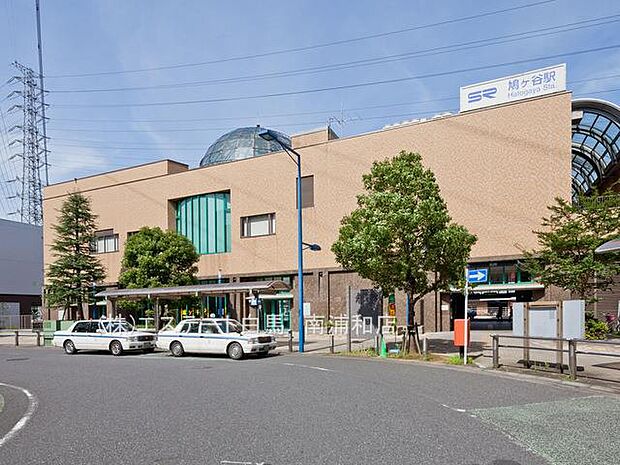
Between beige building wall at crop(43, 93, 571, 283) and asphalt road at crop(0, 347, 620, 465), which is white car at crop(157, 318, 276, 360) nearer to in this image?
asphalt road at crop(0, 347, 620, 465)

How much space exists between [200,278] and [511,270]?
22.9 metres

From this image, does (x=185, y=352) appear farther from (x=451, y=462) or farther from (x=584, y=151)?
(x=584, y=151)

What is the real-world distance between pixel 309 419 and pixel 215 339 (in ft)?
40.5

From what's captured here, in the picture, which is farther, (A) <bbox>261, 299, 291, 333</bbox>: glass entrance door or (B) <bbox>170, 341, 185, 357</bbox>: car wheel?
(A) <bbox>261, 299, 291, 333</bbox>: glass entrance door

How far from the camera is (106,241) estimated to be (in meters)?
49.2

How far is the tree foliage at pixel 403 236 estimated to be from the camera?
19.5 m

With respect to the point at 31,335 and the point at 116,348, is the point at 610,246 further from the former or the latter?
the point at 31,335

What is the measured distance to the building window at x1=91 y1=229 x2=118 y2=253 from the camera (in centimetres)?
4841

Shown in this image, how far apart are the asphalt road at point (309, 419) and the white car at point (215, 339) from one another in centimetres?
477

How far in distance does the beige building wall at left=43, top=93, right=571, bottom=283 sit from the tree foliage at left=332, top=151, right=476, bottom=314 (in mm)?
11110

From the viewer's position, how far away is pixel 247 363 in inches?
732

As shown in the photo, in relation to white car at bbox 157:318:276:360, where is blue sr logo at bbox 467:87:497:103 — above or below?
above

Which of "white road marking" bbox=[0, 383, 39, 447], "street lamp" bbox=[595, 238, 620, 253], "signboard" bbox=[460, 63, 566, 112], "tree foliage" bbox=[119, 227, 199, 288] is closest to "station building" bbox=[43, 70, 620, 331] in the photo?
"signboard" bbox=[460, 63, 566, 112]

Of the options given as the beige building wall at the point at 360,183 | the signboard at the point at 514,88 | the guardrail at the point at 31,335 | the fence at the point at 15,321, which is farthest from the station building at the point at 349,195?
the fence at the point at 15,321
